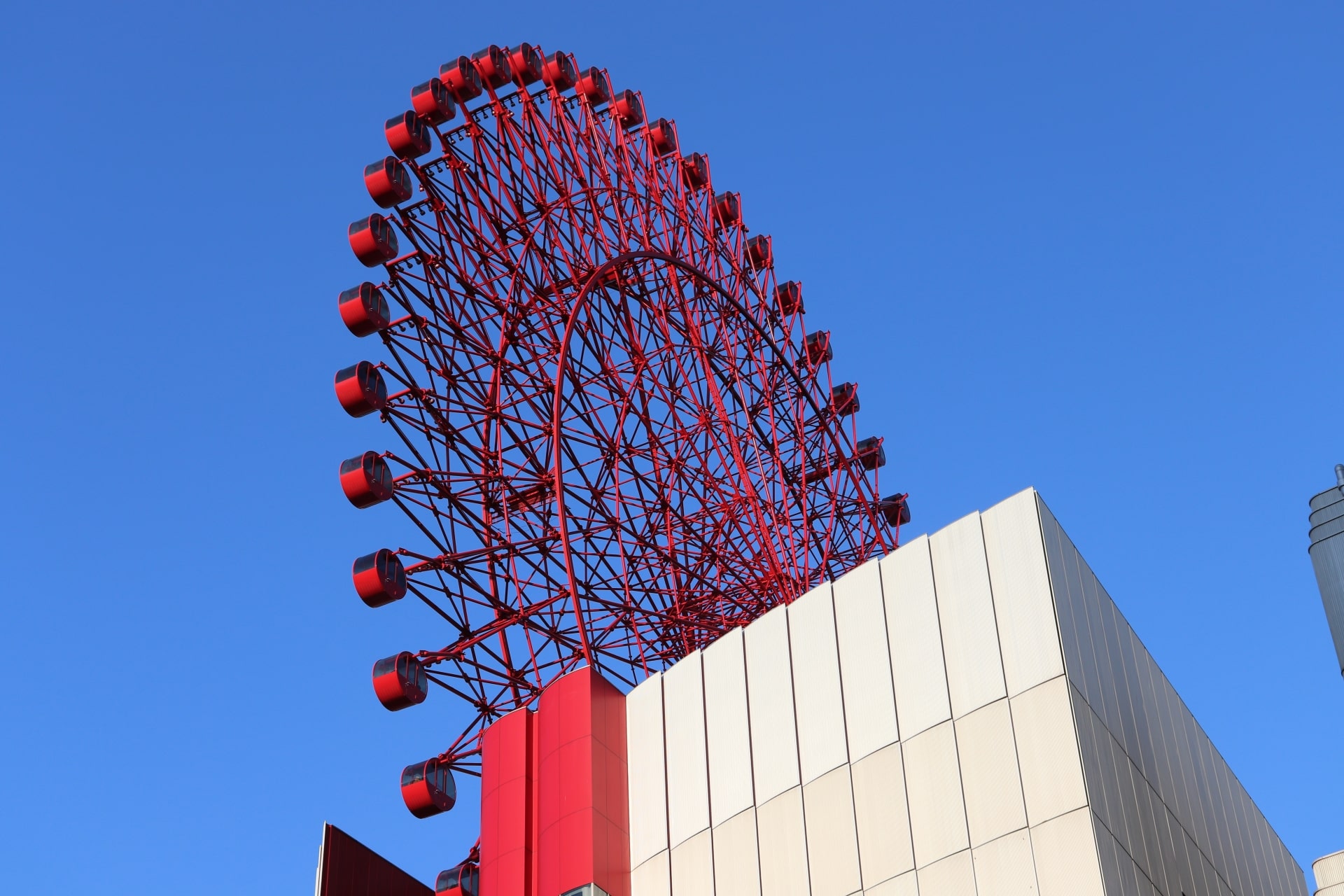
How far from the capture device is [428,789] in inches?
949

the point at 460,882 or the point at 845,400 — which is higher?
the point at 845,400

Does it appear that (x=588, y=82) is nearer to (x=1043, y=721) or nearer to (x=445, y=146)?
(x=445, y=146)

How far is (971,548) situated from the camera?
17672mm

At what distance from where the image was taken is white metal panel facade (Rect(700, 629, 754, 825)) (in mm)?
18312

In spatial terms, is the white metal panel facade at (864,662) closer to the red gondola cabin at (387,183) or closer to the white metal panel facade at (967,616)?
the white metal panel facade at (967,616)

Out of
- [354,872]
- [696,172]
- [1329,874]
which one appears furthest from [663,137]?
[1329,874]

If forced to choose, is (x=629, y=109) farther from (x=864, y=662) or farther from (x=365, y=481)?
(x=864, y=662)

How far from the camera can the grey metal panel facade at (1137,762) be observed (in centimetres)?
1623

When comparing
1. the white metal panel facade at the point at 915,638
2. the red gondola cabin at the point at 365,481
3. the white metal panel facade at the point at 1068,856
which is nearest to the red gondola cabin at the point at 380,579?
the red gondola cabin at the point at 365,481

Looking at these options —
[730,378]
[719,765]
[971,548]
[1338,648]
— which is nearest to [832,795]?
[719,765]

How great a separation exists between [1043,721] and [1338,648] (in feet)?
60.8

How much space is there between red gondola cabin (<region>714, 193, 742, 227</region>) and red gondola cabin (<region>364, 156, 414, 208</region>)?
8.58m

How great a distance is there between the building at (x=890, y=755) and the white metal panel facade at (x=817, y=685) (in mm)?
23

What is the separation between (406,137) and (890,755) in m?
15.0
